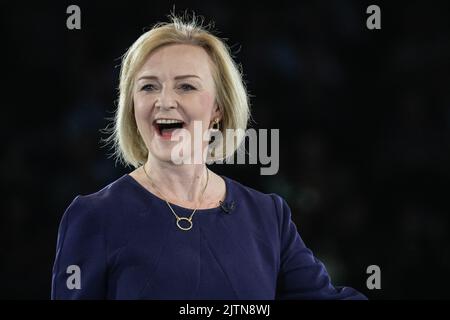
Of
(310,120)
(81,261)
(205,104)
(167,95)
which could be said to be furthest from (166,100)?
(310,120)

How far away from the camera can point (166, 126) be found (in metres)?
1.96

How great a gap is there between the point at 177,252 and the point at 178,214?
0.13 m

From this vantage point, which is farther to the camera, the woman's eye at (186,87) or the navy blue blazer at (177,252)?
the woman's eye at (186,87)

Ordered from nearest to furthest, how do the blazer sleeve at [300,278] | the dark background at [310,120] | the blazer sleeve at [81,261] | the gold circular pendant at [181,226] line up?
1. the blazer sleeve at [81,261]
2. the gold circular pendant at [181,226]
3. the blazer sleeve at [300,278]
4. the dark background at [310,120]

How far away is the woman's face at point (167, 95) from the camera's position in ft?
6.39

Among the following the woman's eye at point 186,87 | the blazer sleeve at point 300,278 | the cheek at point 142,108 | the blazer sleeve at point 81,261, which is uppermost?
the woman's eye at point 186,87

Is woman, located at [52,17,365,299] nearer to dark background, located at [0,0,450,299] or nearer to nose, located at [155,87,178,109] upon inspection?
nose, located at [155,87,178,109]

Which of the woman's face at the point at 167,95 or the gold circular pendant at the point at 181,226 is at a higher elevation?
the woman's face at the point at 167,95

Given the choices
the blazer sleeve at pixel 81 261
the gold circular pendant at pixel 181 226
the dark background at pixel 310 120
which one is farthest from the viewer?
the dark background at pixel 310 120

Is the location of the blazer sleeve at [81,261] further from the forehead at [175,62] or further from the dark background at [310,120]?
the dark background at [310,120]

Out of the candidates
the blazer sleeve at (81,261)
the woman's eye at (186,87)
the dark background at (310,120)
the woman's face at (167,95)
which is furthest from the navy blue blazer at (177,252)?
the dark background at (310,120)

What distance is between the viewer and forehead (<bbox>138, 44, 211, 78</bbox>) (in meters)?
1.95

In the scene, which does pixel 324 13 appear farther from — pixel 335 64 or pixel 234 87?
pixel 234 87

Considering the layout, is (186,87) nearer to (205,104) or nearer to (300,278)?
(205,104)
